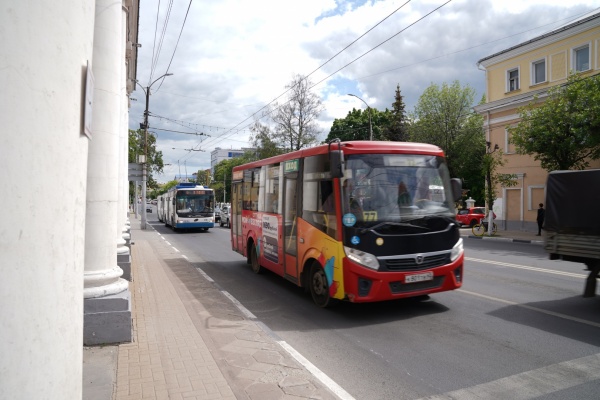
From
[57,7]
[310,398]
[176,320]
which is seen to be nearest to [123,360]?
[176,320]

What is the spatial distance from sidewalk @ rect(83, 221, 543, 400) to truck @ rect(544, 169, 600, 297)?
17.2 feet

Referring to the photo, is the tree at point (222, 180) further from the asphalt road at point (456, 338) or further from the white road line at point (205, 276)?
the asphalt road at point (456, 338)

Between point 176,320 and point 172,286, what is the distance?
2.86 meters

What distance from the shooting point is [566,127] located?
794 inches

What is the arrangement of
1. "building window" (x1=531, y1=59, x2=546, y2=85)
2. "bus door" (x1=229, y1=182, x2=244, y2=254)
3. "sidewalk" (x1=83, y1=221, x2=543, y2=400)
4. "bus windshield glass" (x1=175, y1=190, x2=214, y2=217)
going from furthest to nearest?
1. "bus windshield glass" (x1=175, y1=190, x2=214, y2=217)
2. "building window" (x1=531, y1=59, x2=546, y2=85)
3. "bus door" (x1=229, y1=182, x2=244, y2=254)
4. "sidewalk" (x1=83, y1=221, x2=543, y2=400)

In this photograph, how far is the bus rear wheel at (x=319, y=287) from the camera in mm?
7334

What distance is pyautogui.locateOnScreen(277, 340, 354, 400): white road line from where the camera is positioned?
422 centimetres

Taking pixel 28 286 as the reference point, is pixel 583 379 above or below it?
below

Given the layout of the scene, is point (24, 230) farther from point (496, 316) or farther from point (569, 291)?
point (569, 291)

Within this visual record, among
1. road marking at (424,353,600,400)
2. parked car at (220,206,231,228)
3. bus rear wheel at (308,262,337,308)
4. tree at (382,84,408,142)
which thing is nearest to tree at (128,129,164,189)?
parked car at (220,206,231,228)

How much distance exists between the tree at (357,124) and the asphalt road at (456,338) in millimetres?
48800

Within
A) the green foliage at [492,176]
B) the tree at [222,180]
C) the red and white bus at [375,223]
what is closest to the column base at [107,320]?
the red and white bus at [375,223]

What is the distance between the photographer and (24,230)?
1577 millimetres

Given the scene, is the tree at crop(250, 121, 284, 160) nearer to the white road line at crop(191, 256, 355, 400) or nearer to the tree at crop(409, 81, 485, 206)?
the tree at crop(409, 81, 485, 206)
